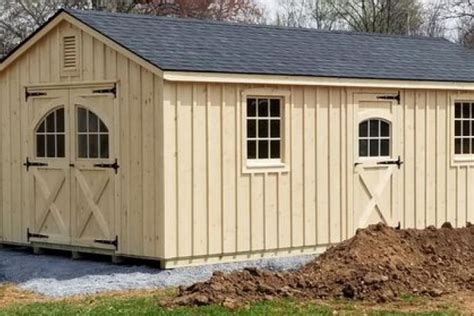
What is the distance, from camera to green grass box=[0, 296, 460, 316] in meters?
10.3

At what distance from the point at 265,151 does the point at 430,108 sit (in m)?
3.17

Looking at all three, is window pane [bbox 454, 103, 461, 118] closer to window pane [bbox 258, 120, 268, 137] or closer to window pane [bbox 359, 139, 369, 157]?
window pane [bbox 359, 139, 369, 157]

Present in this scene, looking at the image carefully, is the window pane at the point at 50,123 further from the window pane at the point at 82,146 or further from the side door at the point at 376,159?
the side door at the point at 376,159

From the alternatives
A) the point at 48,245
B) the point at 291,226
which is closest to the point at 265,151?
the point at 291,226

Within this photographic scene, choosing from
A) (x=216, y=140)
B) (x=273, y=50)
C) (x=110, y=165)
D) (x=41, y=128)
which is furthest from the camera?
(x=273, y=50)

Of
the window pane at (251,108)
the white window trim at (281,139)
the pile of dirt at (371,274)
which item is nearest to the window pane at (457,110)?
the white window trim at (281,139)

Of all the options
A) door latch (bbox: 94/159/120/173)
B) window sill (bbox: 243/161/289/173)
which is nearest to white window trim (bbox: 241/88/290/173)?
window sill (bbox: 243/161/289/173)

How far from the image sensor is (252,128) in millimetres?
14336

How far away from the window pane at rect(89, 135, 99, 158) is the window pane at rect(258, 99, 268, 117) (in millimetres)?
2138

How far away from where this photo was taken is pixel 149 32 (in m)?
14.6

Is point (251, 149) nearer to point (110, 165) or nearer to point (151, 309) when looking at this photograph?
point (110, 165)

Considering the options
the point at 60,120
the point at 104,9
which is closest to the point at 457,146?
the point at 60,120

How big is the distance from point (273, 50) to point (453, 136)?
3256 millimetres

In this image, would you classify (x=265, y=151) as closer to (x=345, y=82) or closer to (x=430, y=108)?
(x=345, y=82)
